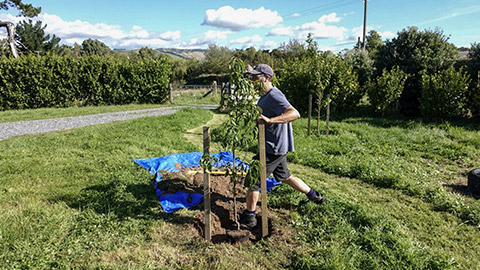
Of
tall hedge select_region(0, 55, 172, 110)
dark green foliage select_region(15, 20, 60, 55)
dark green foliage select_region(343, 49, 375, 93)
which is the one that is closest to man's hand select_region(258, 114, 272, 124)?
dark green foliage select_region(343, 49, 375, 93)

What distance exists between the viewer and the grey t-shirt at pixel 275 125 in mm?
3066

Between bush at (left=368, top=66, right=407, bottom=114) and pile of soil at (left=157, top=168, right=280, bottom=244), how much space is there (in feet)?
28.1

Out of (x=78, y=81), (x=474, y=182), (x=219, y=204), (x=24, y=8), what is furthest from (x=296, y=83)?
(x=24, y=8)

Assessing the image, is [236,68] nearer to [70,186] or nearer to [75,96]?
[70,186]

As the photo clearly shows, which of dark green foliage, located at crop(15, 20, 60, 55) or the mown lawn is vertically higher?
dark green foliage, located at crop(15, 20, 60, 55)

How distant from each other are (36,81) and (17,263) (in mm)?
15784

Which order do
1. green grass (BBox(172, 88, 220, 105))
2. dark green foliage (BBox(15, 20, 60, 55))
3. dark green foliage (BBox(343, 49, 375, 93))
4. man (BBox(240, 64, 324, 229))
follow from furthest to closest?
1. dark green foliage (BBox(15, 20, 60, 55))
2. green grass (BBox(172, 88, 220, 105))
3. dark green foliage (BBox(343, 49, 375, 93))
4. man (BBox(240, 64, 324, 229))

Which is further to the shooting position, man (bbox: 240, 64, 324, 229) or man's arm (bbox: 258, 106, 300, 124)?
man (bbox: 240, 64, 324, 229)

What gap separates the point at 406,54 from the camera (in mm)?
10938

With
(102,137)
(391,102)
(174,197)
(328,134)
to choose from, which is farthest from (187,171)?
(391,102)

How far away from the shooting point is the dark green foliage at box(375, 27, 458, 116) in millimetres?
10500

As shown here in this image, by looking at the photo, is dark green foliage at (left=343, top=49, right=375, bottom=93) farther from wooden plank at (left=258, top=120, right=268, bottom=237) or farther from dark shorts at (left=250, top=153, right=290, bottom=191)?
wooden plank at (left=258, top=120, right=268, bottom=237)

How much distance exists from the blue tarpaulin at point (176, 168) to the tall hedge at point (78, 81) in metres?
12.8

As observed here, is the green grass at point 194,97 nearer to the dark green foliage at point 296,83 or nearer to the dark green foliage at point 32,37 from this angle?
the dark green foliage at point 296,83
